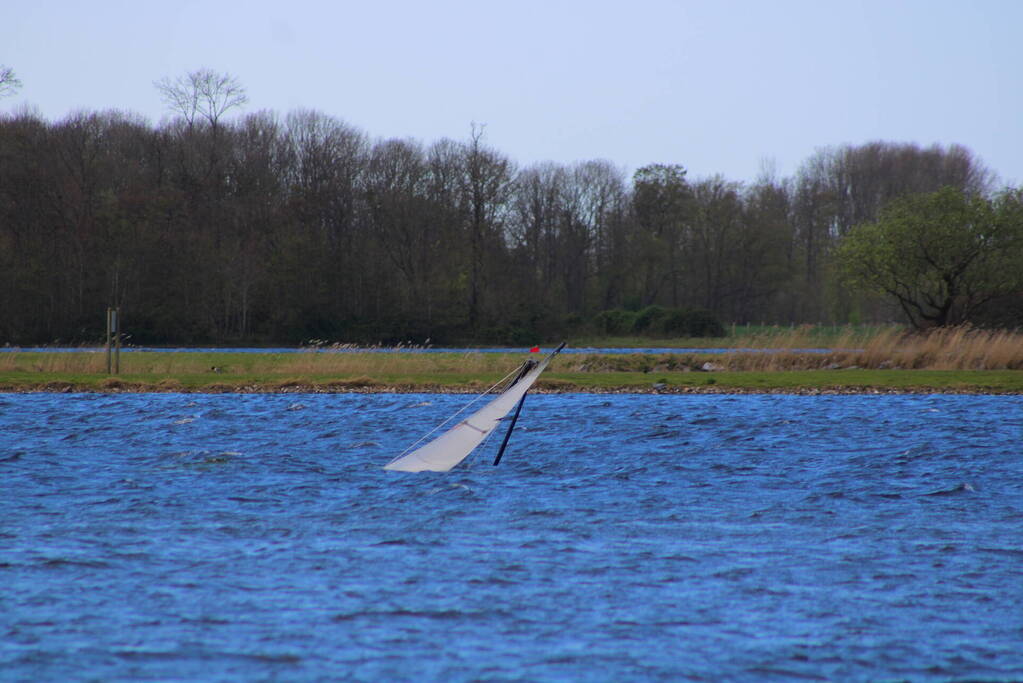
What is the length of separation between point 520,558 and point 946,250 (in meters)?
45.8

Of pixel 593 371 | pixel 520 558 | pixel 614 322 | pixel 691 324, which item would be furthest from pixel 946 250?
pixel 520 558

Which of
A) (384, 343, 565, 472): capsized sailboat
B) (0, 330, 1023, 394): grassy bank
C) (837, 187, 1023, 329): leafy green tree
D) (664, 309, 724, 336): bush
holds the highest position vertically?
(837, 187, 1023, 329): leafy green tree

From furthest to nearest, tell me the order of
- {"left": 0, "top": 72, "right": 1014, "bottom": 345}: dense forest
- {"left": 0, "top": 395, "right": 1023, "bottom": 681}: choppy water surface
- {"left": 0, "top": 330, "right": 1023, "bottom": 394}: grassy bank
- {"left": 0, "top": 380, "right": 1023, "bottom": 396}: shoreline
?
{"left": 0, "top": 72, "right": 1014, "bottom": 345}: dense forest
{"left": 0, "top": 330, "right": 1023, "bottom": 394}: grassy bank
{"left": 0, "top": 380, "right": 1023, "bottom": 396}: shoreline
{"left": 0, "top": 395, "right": 1023, "bottom": 681}: choppy water surface

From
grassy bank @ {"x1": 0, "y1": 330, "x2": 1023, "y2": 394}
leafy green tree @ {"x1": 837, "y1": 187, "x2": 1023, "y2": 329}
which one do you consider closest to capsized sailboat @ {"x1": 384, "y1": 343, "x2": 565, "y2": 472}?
grassy bank @ {"x1": 0, "y1": 330, "x2": 1023, "y2": 394}

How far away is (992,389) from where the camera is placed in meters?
30.9

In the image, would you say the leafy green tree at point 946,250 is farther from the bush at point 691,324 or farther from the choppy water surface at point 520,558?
the choppy water surface at point 520,558

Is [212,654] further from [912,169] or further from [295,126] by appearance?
[912,169]

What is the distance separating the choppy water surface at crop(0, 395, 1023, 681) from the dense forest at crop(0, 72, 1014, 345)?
43886mm

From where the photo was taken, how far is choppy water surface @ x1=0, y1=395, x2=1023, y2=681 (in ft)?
27.9

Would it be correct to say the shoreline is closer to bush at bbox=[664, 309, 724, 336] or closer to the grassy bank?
the grassy bank

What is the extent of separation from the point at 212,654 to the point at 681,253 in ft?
260

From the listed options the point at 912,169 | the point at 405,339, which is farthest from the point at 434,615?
the point at 912,169

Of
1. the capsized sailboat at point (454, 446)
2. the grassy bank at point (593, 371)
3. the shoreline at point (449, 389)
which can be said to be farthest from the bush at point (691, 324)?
the capsized sailboat at point (454, 446)

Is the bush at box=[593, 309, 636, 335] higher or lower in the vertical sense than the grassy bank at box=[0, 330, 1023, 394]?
higher
